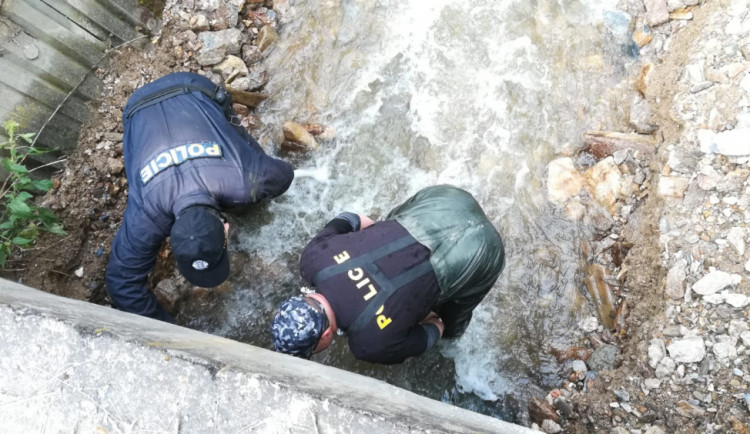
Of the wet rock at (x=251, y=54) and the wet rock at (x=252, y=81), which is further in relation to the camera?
the wet rock at (x=251, y=54)

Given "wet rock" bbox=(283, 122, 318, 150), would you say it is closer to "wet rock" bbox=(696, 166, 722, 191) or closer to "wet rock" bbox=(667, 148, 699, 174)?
"wet rock" bbox=(667, 148, 699, 174)

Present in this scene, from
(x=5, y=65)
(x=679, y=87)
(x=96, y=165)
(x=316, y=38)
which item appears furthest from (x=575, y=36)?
(x=5, y=65)

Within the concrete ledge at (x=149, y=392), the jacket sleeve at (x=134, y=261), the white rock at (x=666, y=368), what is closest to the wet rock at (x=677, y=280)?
the white rock at (x=666, y=368)

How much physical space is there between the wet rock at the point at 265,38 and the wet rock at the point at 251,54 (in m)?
0.04

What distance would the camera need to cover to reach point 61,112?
3396mm

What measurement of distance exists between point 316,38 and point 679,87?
2.67 metres

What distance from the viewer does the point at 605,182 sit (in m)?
3.56

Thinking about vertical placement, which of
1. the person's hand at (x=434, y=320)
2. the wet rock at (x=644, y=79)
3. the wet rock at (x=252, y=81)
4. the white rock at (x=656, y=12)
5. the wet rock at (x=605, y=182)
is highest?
the white rock at (x=656, y=12)

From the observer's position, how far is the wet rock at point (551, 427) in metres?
2.98

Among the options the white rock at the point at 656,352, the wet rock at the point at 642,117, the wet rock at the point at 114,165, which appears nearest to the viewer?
the white rock at the point at 656,352

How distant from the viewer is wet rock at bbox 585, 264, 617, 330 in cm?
327

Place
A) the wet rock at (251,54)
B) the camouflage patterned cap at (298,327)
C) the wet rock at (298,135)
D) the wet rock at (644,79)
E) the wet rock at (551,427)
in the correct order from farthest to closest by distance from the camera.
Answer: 1. the wet rock at (251,54)
2. the wet rock at (298,135)
3. the wet rock at (644,79)
4. the wet rock at (551,427)
5. the camouflage patterned cap at (298,327)

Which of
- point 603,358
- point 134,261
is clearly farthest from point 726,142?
point 134,261

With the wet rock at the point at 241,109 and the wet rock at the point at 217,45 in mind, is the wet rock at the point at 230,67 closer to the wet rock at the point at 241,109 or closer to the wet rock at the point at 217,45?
the wet rock at the point at 217,45
